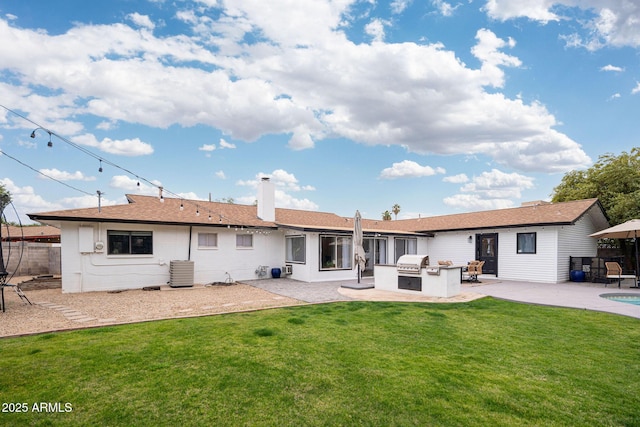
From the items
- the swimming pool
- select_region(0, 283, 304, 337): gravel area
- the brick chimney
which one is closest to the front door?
the swimming pool

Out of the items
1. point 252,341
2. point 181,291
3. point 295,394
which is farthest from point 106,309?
point 295,394

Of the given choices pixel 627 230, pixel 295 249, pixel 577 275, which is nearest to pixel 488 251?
pixel 577 275

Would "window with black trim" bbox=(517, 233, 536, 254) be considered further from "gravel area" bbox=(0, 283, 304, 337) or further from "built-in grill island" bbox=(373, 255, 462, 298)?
"gravel area" bbox=(0, 283, 304, 337)

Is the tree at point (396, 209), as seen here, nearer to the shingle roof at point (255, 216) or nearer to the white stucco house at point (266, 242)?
the shingle roof at point (255, 216)

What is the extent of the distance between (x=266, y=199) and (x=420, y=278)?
9181 millimetres

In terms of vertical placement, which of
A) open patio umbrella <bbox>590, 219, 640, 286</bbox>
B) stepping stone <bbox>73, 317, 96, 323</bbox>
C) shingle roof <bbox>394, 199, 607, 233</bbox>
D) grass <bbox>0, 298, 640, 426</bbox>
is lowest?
stepping stone <bbox>73, 317, 96, 323</bbox>

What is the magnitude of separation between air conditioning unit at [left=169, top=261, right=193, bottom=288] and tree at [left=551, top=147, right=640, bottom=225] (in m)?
21.9

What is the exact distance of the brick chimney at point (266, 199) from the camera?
1738 centimetres

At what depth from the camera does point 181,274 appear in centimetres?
1302

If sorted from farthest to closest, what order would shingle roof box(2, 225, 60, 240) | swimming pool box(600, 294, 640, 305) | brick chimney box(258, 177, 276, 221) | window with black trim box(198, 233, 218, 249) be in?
shingle roof box(2, 225, 60, 240) → brick chimney box(258, 177, 276, 221) → window with black trim box(198, 233, 218, 249) → swimming pool box(600, 294, 640, 305)

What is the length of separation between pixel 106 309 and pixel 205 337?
4.49 metres

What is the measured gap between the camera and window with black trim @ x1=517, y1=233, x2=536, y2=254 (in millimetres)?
15798

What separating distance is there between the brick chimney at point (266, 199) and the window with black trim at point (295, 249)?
1780 mm

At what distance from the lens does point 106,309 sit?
8.48 m
